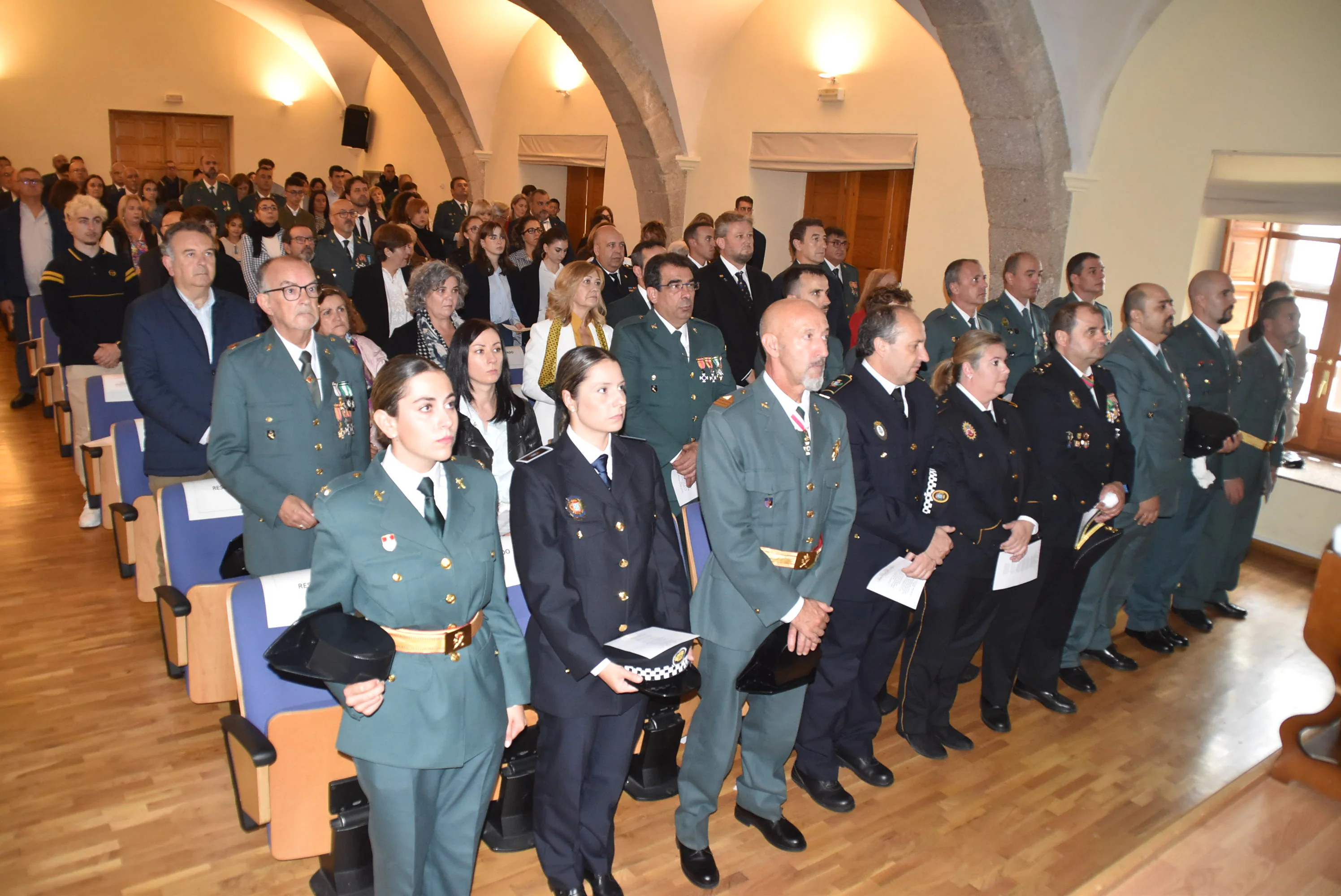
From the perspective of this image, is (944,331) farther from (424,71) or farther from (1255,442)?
(424,71)

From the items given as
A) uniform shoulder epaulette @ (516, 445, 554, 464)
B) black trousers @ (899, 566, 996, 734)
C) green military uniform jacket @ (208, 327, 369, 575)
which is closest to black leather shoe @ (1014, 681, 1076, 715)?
black trousers @ (899, 566, 996, 734)

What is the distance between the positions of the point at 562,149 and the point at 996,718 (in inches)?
423

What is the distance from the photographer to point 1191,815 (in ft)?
6.47

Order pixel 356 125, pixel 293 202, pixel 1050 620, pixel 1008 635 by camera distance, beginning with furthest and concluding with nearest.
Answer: pixel 356 125, pixel 293 202, pixel 1050 620, pixel 1008 635

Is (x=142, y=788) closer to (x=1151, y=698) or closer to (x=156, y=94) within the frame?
(x=1151, y=698)

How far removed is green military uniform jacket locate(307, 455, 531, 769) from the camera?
1940 mm

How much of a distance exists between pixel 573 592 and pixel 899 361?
4.44 ft

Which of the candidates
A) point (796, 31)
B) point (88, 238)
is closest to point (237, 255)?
point (88, 238)

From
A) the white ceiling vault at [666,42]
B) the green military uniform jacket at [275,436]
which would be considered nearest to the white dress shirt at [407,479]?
the green military uniform jacket at [275,436]

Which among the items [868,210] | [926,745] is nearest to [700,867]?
[926,745]

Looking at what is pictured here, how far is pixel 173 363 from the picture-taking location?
346cm

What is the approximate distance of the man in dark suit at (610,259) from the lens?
18.3ft

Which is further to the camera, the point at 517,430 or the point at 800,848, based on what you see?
the point at 517,430

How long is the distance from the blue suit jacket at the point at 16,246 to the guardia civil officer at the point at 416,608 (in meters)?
6.51
